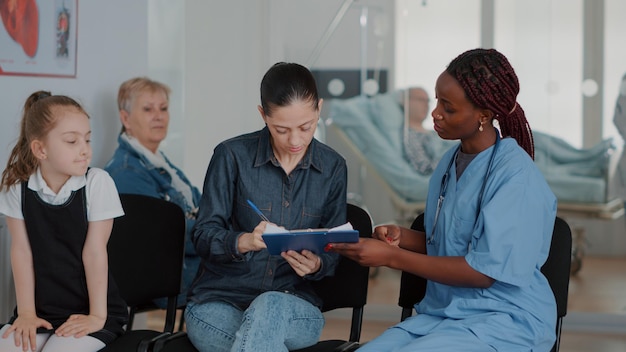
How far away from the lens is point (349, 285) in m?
2.72

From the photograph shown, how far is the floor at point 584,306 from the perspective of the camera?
192 inches

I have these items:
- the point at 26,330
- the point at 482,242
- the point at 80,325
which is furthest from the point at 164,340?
the point at 482,242

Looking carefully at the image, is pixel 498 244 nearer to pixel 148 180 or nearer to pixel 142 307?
pixel 142 307

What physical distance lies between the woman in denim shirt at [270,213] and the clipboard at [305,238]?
0.34 ft

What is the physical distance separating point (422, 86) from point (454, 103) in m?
2.88

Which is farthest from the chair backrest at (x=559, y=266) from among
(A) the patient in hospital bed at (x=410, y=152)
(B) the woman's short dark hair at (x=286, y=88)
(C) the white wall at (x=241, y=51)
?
(C) the white wall at (x=241, y=51)

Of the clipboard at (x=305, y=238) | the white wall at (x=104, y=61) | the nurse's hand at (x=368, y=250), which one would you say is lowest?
the nurse's hand at (x=368, y=250)

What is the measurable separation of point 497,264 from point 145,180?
1722mm

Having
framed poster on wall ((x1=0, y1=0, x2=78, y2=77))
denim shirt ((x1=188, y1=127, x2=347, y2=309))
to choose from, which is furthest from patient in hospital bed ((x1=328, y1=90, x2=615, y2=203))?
denim shirt ((x1=188, y1=127, x2=347, y2=309))

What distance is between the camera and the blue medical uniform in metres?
2.16

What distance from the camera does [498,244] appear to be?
7.09 feet

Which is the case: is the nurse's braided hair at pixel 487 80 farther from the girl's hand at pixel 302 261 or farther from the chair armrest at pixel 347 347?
the chair armrest at pixel 347 347

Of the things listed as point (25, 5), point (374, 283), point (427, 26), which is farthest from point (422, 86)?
point (25, 5)

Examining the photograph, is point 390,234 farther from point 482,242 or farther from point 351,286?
point 482,242
